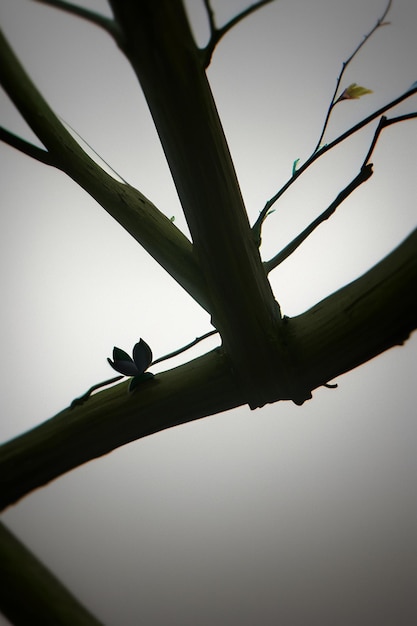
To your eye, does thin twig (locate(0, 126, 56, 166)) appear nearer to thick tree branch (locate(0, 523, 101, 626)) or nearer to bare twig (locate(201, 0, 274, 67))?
bare twig (locate(201, 0, 274, 67))

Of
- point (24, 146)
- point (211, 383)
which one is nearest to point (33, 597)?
point (211, 383)

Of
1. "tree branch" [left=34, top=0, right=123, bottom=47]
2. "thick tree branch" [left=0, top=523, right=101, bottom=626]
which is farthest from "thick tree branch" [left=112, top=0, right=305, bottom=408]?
"thick tree branch" [left=0, top=523, right=101, bottom=626]

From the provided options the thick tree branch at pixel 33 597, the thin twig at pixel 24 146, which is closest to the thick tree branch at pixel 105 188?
the thin twig at pixel 24 146

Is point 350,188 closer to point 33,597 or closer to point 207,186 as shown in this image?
point 207,186

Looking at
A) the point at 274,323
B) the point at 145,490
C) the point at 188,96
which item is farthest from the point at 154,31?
the point at 145,490

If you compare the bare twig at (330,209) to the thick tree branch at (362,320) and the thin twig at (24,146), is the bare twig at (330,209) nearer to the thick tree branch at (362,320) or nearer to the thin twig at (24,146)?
the thick tree branch at (362,320)

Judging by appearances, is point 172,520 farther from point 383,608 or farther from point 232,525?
point 383,608

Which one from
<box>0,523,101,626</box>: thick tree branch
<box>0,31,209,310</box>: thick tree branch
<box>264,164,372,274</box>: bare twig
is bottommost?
<box>0,523,101,626</box>: thick tree branch
